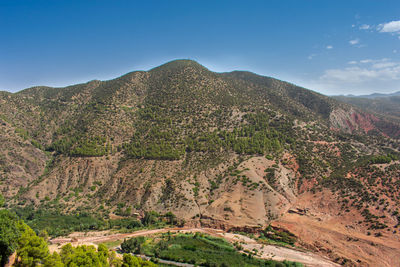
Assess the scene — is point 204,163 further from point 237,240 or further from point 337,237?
point 337,237

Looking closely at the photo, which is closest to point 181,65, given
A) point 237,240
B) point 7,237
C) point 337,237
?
point 237,240

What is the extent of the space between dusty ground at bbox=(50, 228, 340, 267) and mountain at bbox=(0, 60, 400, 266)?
8.08ft

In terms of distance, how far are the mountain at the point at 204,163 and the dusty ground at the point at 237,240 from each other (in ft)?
8.08

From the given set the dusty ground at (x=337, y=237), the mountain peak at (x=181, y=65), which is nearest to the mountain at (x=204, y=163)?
the dusty ground at (x=337, y=237)

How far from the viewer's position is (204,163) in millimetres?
72125

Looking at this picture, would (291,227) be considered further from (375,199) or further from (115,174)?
(115,174)

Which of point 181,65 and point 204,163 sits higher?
point 181,65

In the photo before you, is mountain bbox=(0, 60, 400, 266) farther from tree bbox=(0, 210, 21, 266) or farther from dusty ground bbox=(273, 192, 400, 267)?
tree bbox=(0, 210, 21, 266)

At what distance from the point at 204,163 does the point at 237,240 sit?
2719 centimetres

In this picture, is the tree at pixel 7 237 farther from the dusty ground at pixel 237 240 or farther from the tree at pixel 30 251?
the dusty ground at pixel 237 240

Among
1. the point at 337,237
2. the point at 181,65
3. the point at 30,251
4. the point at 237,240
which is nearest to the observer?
the point at 30,251

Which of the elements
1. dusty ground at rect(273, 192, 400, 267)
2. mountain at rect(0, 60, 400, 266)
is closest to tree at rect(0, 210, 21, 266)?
mountain at rect(0, 60, 400, 266)

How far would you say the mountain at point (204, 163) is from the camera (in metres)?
52.4

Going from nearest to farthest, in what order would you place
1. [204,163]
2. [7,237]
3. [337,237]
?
1. [7,237]
2. [337,237]
3. [204,163]
